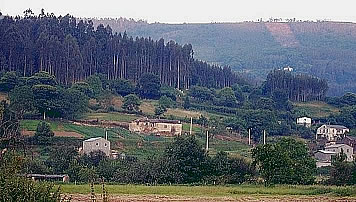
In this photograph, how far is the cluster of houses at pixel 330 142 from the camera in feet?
193

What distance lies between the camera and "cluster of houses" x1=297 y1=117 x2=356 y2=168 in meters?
58.8

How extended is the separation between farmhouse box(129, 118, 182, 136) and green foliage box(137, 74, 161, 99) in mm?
13135

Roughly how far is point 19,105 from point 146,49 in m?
33.9

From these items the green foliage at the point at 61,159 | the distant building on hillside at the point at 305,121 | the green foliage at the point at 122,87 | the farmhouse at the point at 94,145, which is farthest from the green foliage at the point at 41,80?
the distant building on hillside at the point at 305,121

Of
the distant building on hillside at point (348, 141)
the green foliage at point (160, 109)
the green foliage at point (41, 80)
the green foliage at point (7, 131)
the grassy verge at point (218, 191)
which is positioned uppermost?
the green foliage at point (7, 131)

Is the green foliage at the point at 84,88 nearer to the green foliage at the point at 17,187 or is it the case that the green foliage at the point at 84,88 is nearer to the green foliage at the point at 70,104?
the green foliage at the point at 70,104

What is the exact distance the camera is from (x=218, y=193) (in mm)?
34000

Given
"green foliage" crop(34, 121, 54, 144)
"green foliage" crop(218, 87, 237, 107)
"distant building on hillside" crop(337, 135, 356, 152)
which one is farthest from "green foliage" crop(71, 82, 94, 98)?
"distant building on hillside" crop(337, 135, 356, 152)

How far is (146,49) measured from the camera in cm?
8975

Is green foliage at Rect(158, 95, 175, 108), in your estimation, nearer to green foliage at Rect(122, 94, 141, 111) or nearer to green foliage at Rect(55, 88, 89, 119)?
green foliage at Rect(122, 94, 141, 111)

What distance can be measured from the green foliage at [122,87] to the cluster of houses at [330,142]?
18.2 metres

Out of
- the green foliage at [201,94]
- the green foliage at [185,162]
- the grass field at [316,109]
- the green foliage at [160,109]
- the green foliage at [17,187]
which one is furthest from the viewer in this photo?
the grass field at [316,109]

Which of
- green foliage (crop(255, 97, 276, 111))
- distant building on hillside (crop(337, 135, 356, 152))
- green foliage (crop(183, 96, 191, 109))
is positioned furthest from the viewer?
green foliage (crop(255, 97, 276, 111))

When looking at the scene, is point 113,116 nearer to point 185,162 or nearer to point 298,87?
point 185,162
